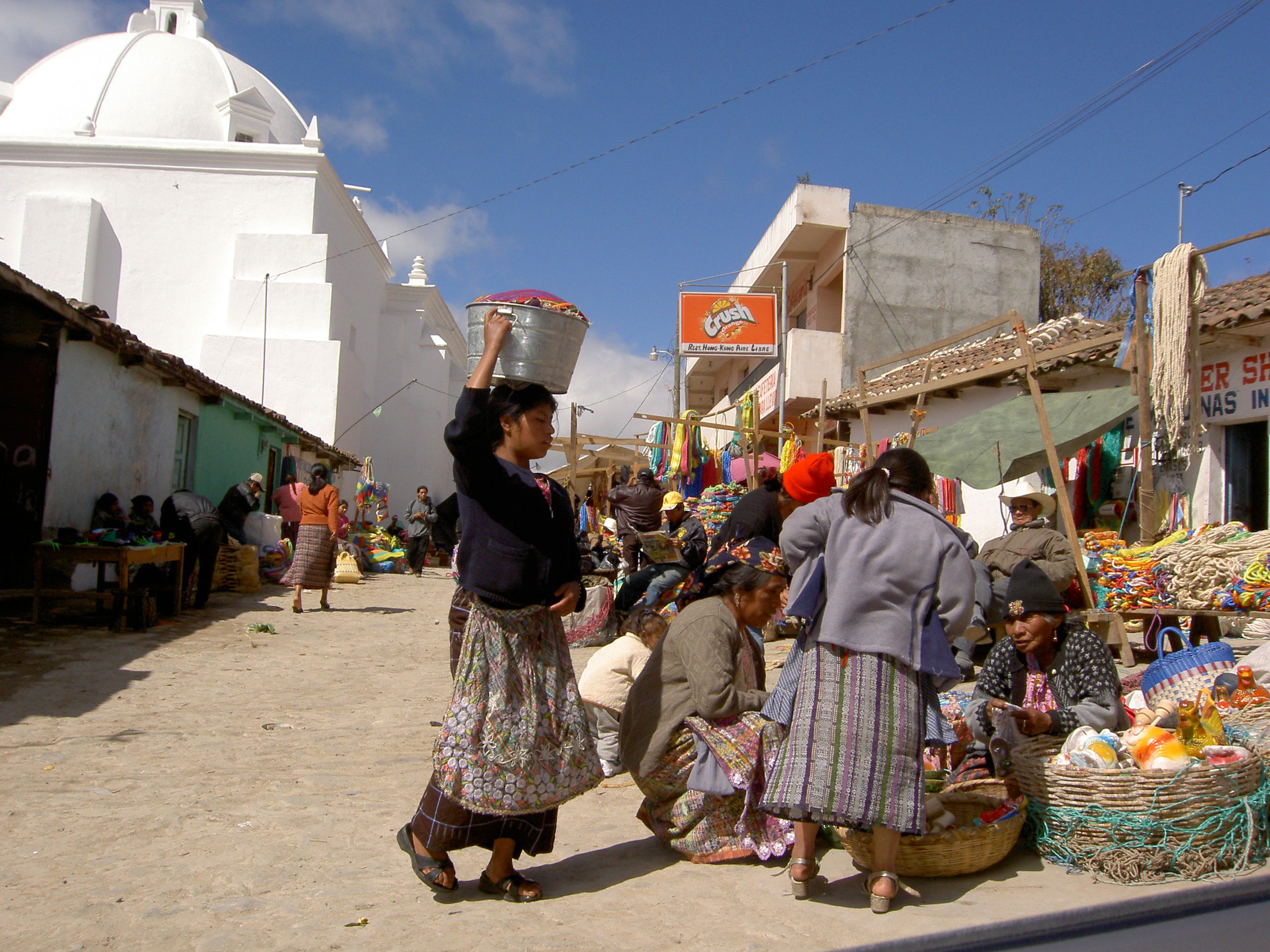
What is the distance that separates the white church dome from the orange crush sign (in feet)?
44.8

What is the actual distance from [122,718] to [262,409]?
11.5 meters

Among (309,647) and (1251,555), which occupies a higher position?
(1251,555)

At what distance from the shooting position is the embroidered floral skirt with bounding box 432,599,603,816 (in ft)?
9.73

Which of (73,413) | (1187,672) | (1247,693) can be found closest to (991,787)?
(1247,693)

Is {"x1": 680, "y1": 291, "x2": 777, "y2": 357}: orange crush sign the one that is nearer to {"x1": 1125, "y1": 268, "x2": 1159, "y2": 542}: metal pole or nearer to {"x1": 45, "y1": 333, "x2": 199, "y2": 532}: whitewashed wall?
{"x1": 45, "y1": 333, "x2": 199, "y2": 532}: whitewashed wall

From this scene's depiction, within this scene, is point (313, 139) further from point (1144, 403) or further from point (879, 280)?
point (1144, 403)

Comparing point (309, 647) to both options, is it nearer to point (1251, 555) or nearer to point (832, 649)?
point (832, 649)

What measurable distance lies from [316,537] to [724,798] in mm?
7882

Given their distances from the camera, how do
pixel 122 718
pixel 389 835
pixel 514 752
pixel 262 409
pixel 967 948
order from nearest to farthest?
pixel 967 948 → pixel 514 752 → pixel 389 835 → pixel 122 718 → pixel 262 409

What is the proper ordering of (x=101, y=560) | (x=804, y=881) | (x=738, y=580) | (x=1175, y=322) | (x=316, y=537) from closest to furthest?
(x=804, y=881), (x=738, y=580), (x=1175, y=322), (x=101, y=560), (x=316, y=537)

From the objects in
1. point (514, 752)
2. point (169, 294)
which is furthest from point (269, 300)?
point (514, 752)

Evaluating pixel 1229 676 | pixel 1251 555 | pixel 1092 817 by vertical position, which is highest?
pixel 1251 555

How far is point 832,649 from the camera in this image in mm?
3074

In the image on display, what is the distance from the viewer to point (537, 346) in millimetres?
3410
